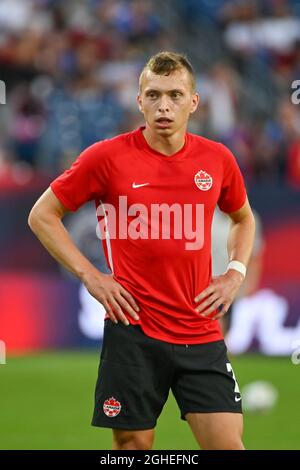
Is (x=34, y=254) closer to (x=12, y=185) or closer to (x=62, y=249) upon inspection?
(x=12, y=185)

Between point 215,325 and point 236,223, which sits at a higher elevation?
point 236,223

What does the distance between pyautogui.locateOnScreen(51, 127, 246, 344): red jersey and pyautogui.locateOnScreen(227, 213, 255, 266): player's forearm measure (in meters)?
0.32

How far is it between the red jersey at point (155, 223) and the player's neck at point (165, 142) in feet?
0.10

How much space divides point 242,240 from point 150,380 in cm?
98

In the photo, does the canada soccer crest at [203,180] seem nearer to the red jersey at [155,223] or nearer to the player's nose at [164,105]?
the red jersey at [155,223]

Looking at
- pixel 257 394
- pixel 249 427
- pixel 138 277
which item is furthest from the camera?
pixel 257 394

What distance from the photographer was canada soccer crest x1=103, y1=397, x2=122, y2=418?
5859 millimetres

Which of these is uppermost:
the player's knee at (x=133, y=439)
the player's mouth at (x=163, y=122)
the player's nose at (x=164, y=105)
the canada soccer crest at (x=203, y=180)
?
the player's nose at (x=164, y=105)

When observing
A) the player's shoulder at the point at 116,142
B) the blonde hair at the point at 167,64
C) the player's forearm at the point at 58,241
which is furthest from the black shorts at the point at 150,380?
the blonde hair at the point at 167,64

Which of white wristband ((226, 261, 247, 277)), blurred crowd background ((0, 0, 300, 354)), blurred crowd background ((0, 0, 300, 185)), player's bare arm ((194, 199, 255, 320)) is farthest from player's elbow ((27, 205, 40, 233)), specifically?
blurred crowd background ((0, 0, 300, 185))

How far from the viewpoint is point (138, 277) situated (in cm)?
595

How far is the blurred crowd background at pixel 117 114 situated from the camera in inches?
549

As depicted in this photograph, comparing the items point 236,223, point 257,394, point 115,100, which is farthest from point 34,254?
point 236,223

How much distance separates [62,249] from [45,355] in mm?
7951
